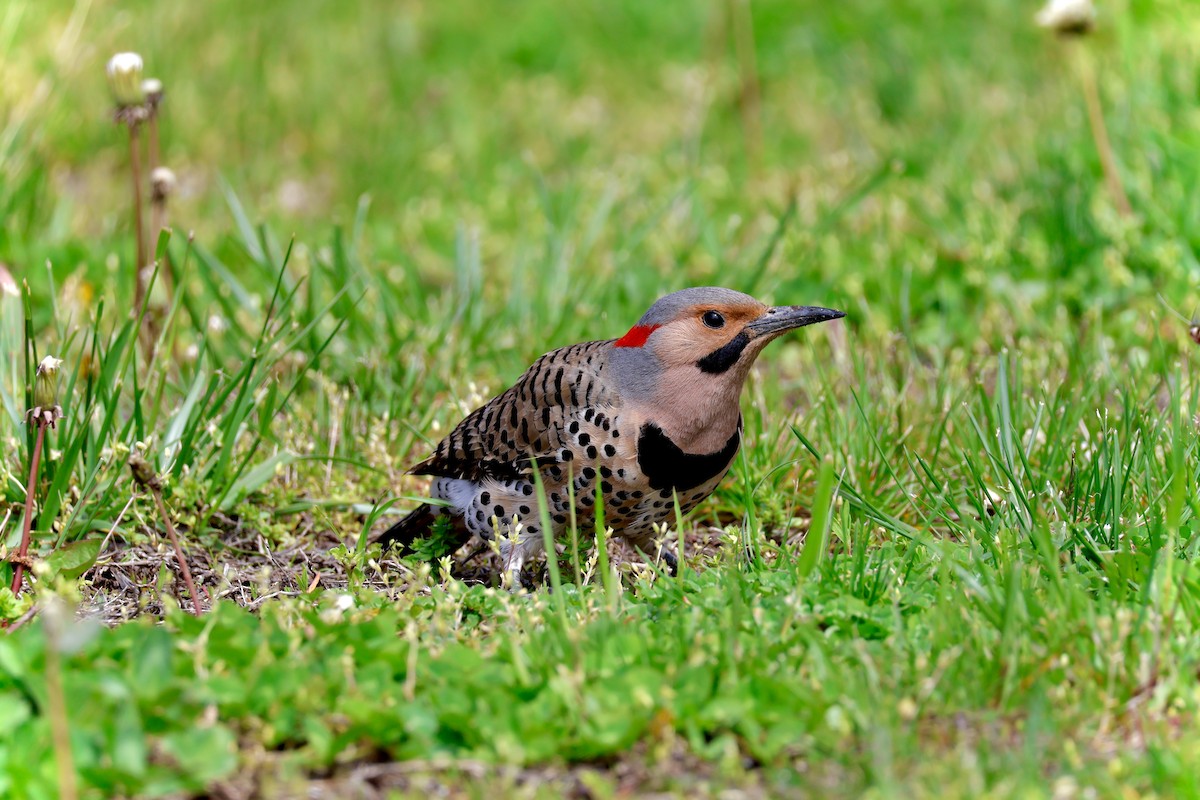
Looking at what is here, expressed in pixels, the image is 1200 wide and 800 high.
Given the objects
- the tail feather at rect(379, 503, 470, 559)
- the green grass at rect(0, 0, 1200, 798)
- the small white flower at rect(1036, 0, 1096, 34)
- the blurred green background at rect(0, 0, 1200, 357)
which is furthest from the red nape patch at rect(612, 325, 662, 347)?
the small white flower at rect(1036, 0, 1096, 34)

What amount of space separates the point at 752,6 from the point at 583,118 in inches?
77.1

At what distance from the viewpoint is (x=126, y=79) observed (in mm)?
4281

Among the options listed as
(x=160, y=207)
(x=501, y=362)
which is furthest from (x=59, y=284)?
(x=501, y=362)

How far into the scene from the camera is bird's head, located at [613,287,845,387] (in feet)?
12.0

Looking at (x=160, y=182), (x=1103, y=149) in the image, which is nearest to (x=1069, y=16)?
(x=1103, y=149)

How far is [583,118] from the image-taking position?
8.30 metres

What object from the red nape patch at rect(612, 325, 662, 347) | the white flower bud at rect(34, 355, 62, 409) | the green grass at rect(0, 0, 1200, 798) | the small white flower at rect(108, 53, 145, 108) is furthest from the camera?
the small white flower at rect(108, 53, 145, 108)

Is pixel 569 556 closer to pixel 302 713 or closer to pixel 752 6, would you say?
pixel 302 713

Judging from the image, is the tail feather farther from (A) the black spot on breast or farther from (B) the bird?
(A) the black spot on breast

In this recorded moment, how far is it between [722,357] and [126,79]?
2.13 meters

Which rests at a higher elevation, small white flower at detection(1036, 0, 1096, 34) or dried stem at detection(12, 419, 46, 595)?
small white flower at detection(1036, 0, 1096, 34)

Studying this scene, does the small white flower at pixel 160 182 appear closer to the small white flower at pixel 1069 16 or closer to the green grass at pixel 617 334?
the green grass at pixel 617 334

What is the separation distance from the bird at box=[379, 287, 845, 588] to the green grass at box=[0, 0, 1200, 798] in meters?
0.20

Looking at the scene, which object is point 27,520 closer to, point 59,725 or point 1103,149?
point 59,725
